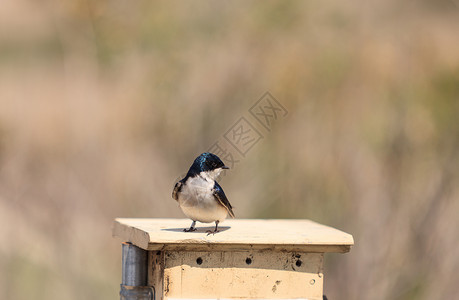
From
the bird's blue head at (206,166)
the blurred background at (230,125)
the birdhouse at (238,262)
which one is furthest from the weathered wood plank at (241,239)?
the blurred background at (230,125)

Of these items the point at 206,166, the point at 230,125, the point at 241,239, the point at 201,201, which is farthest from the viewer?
the point at 230,125

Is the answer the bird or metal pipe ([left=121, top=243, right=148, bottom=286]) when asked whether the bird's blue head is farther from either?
metal pipe ([left=121, top=243, right=148, bottom=286])

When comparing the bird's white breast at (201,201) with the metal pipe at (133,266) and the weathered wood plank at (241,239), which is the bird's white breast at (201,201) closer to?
the weathered wood plank at (241,239)

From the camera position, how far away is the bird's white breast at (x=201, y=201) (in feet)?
10.8

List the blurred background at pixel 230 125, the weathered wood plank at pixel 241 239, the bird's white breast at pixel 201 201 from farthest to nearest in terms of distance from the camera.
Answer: the blurred background at pixel 230 125 < the bird's white breast at pixel 201 201 < the weathered wood plank at pixel 241 239

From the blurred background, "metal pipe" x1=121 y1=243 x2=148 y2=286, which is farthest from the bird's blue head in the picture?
the blurred background

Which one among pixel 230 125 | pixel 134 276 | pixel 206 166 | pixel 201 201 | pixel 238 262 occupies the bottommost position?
pixel 134 276

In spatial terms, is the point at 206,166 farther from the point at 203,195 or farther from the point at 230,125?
the point at 230,125

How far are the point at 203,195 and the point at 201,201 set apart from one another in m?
0.03

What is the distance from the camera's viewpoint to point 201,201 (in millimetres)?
3283

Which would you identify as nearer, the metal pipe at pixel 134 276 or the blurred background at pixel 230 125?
the metal pipe at pixel 134 276

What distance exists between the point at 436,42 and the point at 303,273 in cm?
593

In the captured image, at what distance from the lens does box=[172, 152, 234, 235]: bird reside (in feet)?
10.8

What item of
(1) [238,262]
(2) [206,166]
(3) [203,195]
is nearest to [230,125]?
(2) [206,166]
